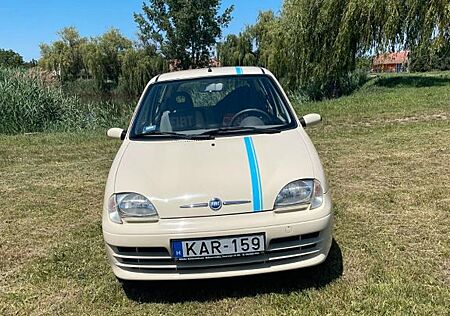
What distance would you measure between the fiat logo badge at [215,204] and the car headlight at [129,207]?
13.2 inches

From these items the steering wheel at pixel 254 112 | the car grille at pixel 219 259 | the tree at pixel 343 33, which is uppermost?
the tree at pixel 343 33

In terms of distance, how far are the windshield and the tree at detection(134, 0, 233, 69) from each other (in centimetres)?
4685

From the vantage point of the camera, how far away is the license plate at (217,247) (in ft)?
8.34

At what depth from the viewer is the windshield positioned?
353cm

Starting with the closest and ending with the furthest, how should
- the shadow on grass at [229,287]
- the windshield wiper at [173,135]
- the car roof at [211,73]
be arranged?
the shadow on grass at [229,287]
the windshield wiper at [173,135]
the car roof at [211,73]

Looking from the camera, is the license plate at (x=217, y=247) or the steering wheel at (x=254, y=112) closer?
the license plate at (x=217, y=247)

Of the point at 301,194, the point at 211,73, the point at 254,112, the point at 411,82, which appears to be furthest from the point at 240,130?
the point at 411,82

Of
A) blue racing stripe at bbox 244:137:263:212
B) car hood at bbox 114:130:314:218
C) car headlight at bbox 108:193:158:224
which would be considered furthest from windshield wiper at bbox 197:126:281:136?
car headlight at bbox 108:193:158:224

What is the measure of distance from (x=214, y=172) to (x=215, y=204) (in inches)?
9.8

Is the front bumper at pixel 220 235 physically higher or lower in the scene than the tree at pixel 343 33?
lower

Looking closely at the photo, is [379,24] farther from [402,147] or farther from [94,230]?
[94,230]

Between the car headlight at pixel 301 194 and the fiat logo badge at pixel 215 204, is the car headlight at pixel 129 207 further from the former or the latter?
the car headlight at pixel 301 194

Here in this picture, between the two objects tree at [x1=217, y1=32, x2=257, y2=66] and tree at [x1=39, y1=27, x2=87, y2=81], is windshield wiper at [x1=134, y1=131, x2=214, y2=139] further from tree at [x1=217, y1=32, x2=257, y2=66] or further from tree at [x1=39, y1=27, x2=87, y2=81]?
tree at [x1=39, y1=27, x2=87, y2=81]

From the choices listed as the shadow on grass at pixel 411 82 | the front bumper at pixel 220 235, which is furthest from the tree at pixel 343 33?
the front bumper at pixel 220 235
